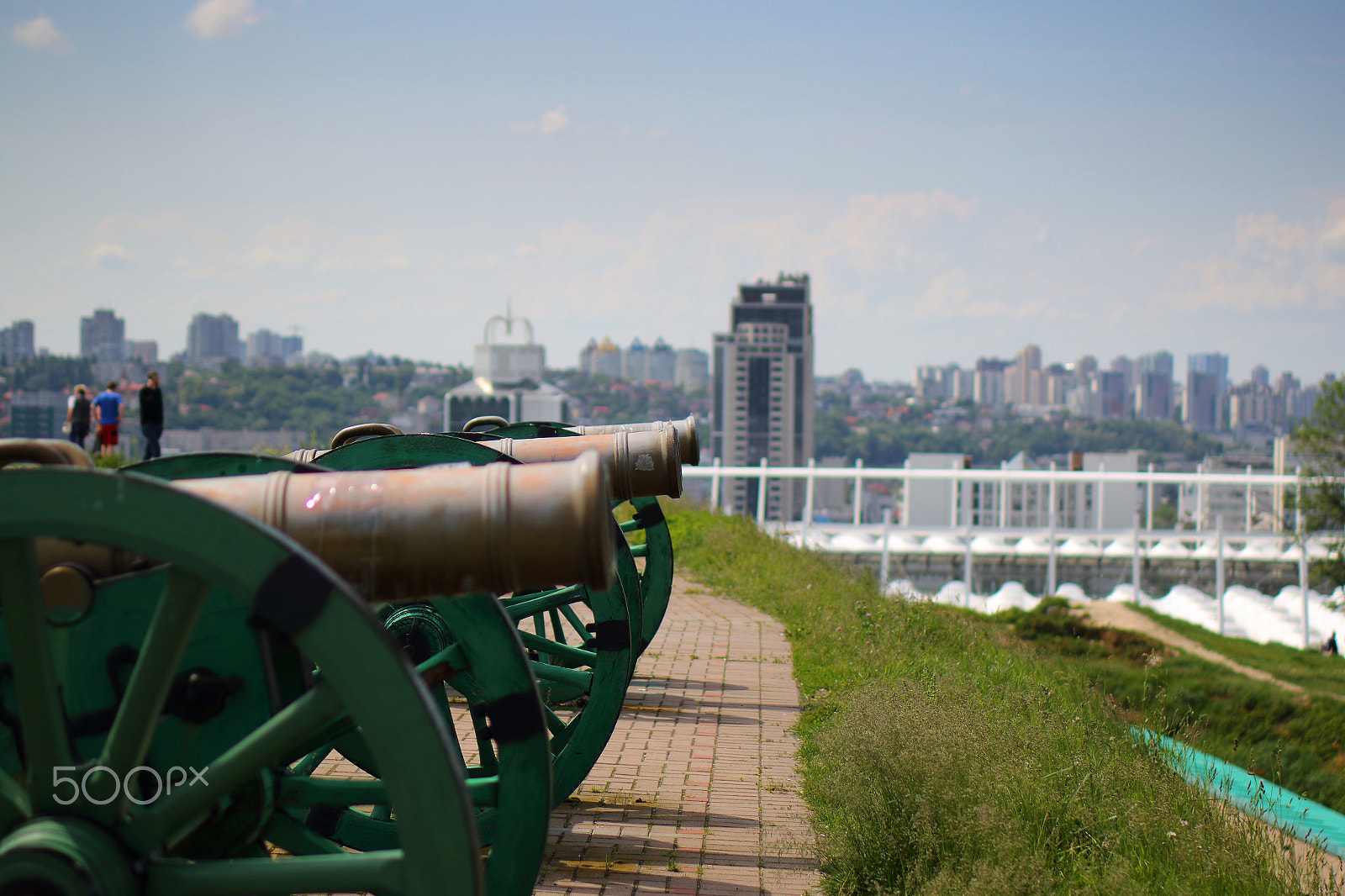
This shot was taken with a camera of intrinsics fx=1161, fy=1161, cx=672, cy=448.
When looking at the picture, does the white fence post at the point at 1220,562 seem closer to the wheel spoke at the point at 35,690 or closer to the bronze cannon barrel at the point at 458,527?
the bronze cannon barrel at the point at 458,527

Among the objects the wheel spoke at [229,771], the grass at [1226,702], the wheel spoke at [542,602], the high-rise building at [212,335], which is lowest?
the grass at [1226,702]

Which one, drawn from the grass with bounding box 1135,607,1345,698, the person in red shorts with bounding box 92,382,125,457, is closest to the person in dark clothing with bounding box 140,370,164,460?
the person in red shorts with bounding box 92,382,125,457

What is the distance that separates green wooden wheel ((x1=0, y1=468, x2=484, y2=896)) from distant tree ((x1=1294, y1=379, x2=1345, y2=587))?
28123mm

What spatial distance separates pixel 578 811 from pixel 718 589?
7.99 metres

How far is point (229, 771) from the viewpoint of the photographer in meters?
2.20

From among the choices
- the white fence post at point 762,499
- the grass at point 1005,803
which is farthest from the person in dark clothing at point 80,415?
the grass at point 1005,803

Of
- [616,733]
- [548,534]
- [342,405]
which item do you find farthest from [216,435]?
[548,534]

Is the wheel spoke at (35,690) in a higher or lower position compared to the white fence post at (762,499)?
higher

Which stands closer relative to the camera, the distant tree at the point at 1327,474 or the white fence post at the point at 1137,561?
the white fence post at the point at 1137,561

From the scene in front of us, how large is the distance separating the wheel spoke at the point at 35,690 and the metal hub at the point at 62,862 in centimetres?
8

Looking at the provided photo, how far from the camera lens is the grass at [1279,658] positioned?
18.0 m

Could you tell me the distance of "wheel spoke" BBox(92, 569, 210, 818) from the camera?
212 centimetres

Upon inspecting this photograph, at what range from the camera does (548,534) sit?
7.52 feet

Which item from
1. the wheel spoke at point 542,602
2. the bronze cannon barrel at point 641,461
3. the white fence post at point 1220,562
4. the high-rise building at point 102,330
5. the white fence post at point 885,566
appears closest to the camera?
the wheel spoke at point 542,602
